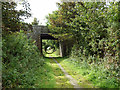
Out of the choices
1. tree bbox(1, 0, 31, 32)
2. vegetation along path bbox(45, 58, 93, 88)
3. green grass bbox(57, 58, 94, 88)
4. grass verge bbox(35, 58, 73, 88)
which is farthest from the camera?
green grass bbox(57, 58, 94, 88)

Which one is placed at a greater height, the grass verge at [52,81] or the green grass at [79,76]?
the grass verge at [52,81]

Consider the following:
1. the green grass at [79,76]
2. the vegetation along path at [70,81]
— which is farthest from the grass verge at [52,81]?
the green grass at [79,76]

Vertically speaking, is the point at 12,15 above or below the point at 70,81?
above

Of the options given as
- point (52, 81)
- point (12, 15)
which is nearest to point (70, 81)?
point (52, 81)

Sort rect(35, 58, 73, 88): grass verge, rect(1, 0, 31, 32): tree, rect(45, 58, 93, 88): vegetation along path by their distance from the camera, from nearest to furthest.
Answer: rect(1, 0, 31, 32): tree
rect(35, 58, 73, 88): grass verge
rect(45, 58, 93, 88): vegetation along path

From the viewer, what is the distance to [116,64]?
6.45 metres

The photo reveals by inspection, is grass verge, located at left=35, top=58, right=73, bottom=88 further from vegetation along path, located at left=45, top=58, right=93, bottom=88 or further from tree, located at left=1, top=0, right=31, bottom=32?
tree, located at left=1, top=0, right=31, bottom=32

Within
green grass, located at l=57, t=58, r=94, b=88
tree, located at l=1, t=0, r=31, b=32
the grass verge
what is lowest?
green grass, located at l=57, t=58, r=94, b=88

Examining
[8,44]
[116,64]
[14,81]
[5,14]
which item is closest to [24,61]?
[8,44]

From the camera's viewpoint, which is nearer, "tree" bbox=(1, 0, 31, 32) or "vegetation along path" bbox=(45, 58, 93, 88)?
"tree" bbox=(1, 0, 31, 32)

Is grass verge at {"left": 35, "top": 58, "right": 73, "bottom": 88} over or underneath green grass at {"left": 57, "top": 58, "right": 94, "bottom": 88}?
over

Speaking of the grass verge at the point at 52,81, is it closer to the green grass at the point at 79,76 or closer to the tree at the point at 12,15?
the green grass at the point at 79,76

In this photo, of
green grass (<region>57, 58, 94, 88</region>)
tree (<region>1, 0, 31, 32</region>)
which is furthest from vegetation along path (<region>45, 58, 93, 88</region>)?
tree (<region>1, 0, 31, 32</region>)

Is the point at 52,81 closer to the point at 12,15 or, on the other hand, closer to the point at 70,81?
the point at 70,81
